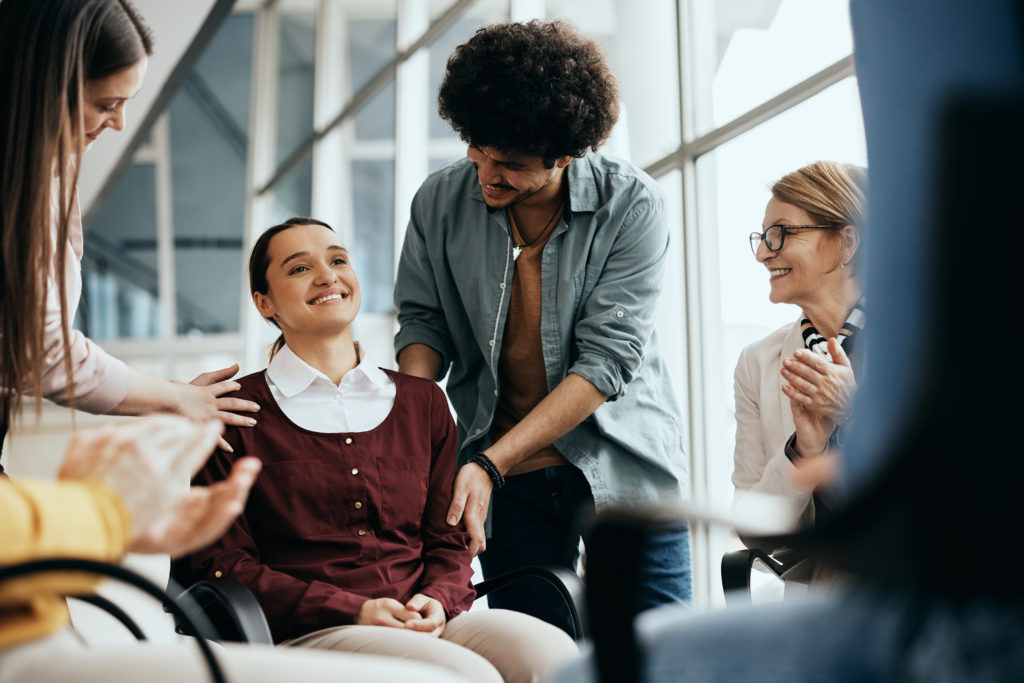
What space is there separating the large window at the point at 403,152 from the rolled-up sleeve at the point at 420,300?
1.00 m

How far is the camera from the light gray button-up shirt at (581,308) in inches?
88.4

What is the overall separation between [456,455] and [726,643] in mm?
1460

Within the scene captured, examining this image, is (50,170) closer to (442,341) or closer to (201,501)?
(201,501)

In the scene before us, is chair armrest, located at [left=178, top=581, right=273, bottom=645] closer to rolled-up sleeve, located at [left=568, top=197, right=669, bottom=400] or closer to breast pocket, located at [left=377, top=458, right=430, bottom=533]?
breast pocket, located at [left=377, top=458, right=430, bottom=533]

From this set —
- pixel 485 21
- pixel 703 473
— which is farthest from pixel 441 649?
pixel 485 21

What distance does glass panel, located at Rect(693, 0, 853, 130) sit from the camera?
9.57 ft

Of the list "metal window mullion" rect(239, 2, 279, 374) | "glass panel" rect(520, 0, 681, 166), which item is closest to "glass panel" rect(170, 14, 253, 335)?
"metal window mullion" rect(239, 2, 279, 374)

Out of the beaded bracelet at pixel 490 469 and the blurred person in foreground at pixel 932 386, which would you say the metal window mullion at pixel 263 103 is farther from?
the blurred person in foreground at pixel 932 386

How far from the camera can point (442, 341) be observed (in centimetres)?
245

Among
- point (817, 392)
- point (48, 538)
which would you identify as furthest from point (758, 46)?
point (48, 538)

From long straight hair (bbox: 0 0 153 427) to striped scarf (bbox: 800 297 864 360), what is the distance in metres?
1.53

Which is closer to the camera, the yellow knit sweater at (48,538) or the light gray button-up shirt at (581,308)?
the yellow knit sweater at (48,538)

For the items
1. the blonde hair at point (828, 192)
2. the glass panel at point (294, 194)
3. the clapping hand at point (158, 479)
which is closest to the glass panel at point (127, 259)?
the glass panel at point (294, 194)

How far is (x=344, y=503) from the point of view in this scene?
6.33 feet
